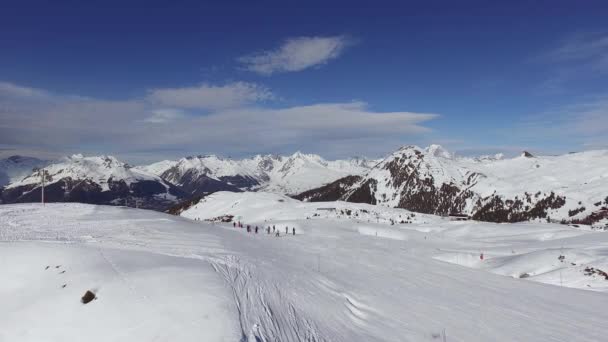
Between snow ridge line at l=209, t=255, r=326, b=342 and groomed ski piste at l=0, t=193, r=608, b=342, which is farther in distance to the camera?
groomed ski piste at l=0, t=193, r=608, b=342

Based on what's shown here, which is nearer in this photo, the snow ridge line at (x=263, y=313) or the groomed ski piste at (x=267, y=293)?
the snow ridge line at (x=263, y=313)

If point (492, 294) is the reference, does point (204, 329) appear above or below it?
above

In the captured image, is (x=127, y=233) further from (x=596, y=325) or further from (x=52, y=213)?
(x=596, y=325)

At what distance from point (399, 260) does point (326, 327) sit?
65.5 ft

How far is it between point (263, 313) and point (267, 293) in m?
3.21

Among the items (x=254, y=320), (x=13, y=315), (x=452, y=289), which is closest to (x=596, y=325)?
(x=452, y=289)

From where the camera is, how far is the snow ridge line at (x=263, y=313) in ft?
44.2

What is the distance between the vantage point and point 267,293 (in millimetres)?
18609

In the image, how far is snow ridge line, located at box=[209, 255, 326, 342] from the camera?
13469mm

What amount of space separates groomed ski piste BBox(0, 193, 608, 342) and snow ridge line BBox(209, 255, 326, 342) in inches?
3.1

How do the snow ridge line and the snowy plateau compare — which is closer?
the snow ridge line

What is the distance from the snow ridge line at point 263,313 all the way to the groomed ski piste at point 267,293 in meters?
0.08

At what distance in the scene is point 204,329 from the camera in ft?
40.1

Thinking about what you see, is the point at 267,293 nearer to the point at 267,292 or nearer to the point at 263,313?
the point at 267,292
